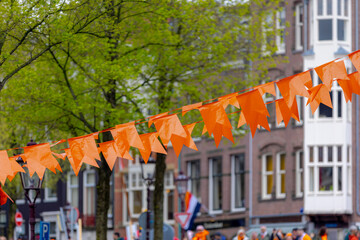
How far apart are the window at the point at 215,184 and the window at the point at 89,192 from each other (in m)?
11.8

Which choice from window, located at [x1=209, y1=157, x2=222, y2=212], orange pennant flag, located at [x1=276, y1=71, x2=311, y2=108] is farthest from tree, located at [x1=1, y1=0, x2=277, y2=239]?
window, located at [x1=209, y1=157, x2=222, y2=212]

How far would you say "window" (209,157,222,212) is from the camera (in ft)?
179

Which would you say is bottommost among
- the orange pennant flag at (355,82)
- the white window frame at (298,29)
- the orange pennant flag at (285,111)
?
the orange pennant flag at (285,111)

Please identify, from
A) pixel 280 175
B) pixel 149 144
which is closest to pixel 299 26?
pixel 280 175

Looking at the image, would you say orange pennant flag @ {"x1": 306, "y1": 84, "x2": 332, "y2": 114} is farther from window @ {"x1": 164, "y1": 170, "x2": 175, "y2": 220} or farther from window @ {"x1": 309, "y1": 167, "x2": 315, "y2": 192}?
window @ {"x1": 164, "y1": 170, "x2": 175, "y2": 220}

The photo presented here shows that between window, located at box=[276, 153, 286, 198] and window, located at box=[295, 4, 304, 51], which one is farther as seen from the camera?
window, located at box=[276, 153, 286, 198]

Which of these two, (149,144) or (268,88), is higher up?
(268,88)

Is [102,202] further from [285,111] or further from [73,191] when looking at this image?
[73,191]

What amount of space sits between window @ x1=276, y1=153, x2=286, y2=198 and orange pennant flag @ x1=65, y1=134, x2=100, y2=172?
34.6 metres

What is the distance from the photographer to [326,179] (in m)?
47.6

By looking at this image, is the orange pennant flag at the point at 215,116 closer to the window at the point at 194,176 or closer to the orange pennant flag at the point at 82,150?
the orange pennant flag at the point at 82,150

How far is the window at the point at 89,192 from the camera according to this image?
6488 centimetres

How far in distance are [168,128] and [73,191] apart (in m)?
51.6

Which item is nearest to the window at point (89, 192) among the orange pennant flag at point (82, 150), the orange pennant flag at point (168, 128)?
the orange pennant flag at point (82, 150)
